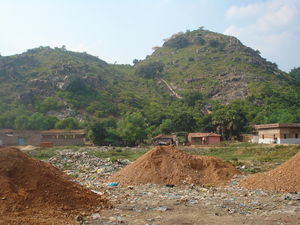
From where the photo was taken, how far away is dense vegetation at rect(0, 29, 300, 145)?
185 ft

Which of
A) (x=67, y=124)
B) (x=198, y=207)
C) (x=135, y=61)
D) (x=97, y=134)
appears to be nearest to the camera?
(x=198, y=207)

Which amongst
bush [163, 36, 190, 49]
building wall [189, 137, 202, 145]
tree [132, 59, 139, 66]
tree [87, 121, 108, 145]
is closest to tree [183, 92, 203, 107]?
building wall [189, 137, 202, 145]

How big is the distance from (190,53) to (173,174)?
353 ft

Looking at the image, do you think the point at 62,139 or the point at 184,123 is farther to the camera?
the point at 184,123

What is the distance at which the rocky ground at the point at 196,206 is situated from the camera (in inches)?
325

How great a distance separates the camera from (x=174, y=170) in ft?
51.1

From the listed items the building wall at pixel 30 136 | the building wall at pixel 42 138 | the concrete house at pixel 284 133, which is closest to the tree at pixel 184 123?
the concrete house at pixel 284 133

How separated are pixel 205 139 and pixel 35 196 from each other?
4061 centimetres

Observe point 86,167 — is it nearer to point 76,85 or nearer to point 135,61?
point 76,85

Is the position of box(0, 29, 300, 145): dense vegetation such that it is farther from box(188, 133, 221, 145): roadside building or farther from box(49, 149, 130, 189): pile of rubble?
box(49, 149, 130, 189): pile of rubble

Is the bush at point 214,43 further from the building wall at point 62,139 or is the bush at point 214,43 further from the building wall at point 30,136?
the building wall at point 30,136

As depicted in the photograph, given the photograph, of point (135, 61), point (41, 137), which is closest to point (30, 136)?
point (41, 137)

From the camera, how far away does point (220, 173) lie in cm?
1584

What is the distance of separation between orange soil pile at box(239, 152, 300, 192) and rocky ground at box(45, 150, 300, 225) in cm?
62
